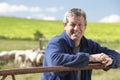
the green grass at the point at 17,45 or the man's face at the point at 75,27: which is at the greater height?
the man's face at the point at 75,27

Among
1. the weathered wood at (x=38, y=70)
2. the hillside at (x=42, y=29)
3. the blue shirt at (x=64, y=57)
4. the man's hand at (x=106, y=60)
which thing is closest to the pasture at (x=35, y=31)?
the hillside at (x=42, y=29)

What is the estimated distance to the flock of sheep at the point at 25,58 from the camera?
15383 mm

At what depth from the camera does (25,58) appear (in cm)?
1634

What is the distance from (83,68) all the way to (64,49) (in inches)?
8.8

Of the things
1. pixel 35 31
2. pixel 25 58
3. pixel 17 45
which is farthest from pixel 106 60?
pixel 35 31

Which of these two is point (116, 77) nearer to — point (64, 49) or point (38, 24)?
point (64, 49)

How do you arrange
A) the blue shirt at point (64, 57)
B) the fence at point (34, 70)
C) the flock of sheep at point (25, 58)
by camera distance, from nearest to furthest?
the fence at point (34, 70)
the blue shirt at point (64, 57)
the flock of sheep at point (25, 58)

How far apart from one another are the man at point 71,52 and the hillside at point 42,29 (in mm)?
29886

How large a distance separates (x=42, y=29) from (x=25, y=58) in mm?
23552

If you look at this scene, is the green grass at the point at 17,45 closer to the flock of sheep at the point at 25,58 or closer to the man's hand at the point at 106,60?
the flock of sheep at the point at 25,58

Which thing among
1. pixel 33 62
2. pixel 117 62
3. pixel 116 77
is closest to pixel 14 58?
pixel 33 62

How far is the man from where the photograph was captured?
3.69 metres

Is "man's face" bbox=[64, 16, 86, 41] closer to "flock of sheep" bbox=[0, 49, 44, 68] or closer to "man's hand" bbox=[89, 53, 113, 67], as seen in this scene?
"man's hand" bbox=[89, 53, 113, 67]

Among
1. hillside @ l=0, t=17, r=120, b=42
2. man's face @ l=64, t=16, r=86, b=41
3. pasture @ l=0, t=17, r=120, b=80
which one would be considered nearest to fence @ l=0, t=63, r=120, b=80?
man's face @ l=64, t=16, r=86, b=41
